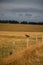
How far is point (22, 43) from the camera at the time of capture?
6.63ft

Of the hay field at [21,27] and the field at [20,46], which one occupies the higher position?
the hay field at [21,27]

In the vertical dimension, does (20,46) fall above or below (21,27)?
below

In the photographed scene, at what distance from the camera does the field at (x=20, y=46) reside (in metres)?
1.99

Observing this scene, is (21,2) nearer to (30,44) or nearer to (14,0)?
(14,0)

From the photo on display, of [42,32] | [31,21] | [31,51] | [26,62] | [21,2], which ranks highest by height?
[21,2]

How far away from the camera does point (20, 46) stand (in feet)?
6.59

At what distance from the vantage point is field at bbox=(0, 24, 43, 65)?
199cm

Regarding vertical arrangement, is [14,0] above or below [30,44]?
above

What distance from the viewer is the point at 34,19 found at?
2.05 metres

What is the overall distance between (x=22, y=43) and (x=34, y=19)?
1.28ft

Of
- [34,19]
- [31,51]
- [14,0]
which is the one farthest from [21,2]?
[31,51]

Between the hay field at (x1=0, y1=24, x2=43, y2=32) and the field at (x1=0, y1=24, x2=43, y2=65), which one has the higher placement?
the hay field at (x1=0, y1=24, x2=43, y2=32)

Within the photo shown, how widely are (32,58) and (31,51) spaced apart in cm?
10

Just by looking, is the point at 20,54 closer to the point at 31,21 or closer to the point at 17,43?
the point at 17,43
